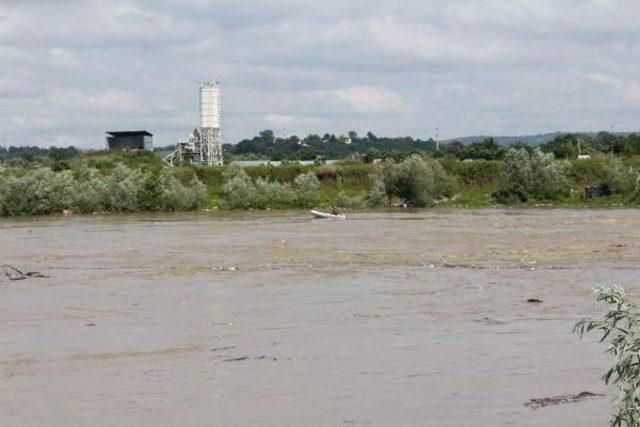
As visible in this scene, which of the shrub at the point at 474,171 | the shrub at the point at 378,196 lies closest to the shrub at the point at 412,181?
the shrub at the point at 378,196

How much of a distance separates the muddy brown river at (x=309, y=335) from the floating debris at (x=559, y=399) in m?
Answer: 0.16

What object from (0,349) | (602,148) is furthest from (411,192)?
(0,349)

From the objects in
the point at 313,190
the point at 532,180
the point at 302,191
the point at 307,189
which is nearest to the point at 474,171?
the point at 532,180

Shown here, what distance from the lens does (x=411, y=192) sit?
80.9 metres

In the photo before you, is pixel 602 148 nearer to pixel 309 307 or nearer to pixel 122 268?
pixel 122 268

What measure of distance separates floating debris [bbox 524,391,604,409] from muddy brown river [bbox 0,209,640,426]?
0.52 ft

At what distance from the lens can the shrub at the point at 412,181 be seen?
8038 cm

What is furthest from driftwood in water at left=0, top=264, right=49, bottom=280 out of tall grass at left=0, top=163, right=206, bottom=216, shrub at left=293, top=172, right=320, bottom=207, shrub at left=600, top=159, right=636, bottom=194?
shrub at left=600, top=159, right=636, bottom=194

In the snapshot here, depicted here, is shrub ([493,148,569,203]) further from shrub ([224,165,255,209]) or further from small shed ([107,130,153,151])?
small shed ([107,130,153,151])

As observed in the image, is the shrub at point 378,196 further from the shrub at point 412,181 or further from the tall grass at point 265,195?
the tall grass at point 265,195

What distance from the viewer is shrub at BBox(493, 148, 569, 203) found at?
82438 mm

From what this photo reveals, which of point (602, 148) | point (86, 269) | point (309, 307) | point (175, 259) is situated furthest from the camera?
point (602, 148)

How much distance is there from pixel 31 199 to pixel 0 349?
207ft

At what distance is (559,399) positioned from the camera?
12797 millimetres
